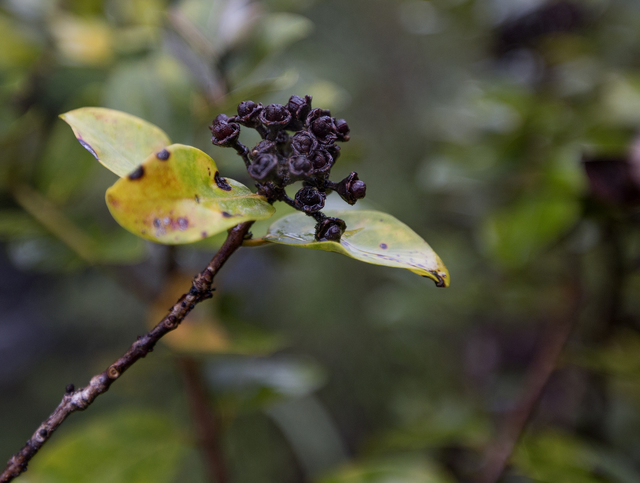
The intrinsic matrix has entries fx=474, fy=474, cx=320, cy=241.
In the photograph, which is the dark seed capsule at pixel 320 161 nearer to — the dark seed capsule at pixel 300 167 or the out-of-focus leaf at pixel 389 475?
the dark seed capsule at pixel 300 167

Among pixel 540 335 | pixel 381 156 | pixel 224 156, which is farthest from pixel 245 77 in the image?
pixel 381 156

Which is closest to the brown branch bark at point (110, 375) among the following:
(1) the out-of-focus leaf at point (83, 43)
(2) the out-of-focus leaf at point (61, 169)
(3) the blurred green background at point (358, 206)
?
(3) the blurred green background at point (358, 206)

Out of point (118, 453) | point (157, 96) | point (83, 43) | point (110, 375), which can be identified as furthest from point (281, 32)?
point (118, 453)

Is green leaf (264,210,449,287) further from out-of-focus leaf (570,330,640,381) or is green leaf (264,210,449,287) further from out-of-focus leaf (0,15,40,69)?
out-of-focus leaf (0,15,40,69)

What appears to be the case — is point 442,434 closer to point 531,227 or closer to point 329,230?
point 531,227

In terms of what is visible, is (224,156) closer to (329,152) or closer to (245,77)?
(245,77)

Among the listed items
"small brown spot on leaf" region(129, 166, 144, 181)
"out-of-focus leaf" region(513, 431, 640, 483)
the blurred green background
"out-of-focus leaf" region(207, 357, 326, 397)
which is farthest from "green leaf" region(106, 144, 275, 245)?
"out-of-focus leaf" region(513, 431, 640, 483)
